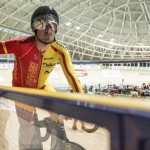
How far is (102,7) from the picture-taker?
91.8ft

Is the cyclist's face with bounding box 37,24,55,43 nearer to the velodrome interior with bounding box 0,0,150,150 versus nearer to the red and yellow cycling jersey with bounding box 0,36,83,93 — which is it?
the red and yellow cycling jersey with bounding box 0,36,83,93

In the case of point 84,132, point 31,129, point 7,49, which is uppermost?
point 7,49

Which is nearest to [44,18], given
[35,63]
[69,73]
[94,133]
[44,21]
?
[44,21]

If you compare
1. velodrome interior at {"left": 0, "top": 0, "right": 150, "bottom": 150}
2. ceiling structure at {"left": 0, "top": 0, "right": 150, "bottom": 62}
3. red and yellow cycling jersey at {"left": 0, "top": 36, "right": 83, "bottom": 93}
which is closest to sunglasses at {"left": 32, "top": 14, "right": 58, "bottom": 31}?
red and yellow cycling jersey at {"left": 0, "top": 36, "right": 83, "bottom": 93}

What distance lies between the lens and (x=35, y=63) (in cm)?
246

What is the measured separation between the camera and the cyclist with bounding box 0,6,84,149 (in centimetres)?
233

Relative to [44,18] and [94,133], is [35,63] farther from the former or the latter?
[94,133]

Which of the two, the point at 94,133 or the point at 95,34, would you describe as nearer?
the point at 94,133

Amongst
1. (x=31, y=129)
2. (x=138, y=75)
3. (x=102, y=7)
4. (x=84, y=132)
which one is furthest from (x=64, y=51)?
(x=138, y=75)

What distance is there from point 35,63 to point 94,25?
1293 inches

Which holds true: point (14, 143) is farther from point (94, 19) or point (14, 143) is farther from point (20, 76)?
point (94, 19)

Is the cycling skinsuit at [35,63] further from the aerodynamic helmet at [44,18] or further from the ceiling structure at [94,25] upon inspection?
the ceiling structure at [94,25]

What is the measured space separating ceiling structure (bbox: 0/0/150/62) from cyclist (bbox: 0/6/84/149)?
20.3m

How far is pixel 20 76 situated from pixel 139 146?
81.1 inches
